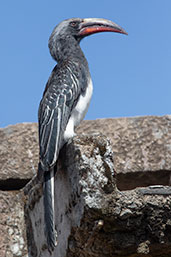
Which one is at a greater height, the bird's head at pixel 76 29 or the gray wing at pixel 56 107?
the bird's head at pixel 76 29

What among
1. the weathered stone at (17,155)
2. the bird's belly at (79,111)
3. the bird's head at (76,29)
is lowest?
the weathered stone at (17,155)

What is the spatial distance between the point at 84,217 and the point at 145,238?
31cm

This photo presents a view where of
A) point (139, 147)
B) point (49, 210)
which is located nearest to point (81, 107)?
point (139, 147)

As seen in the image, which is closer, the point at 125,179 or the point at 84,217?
the point at 84,217

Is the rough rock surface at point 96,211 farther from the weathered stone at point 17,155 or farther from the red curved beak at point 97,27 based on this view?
the red curved beak at point 97,27

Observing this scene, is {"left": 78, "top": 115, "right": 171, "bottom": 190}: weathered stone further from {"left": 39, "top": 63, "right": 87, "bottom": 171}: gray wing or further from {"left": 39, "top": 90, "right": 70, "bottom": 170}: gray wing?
{"left": 39, "top": 90, "right": 70, "bottom": 170}: gray wing

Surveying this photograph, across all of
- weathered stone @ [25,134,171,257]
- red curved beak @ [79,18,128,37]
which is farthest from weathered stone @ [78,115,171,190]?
weathered stone @ [25,134,171,257]

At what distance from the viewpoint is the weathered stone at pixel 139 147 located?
416 cm

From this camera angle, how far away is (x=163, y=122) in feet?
14.2

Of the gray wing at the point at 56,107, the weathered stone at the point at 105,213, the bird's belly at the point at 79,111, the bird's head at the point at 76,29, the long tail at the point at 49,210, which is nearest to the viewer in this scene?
the weathered stone at the point at 105,213

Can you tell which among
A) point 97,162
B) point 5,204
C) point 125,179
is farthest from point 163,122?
point 97,162

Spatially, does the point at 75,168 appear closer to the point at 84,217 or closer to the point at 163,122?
the point at 84,217

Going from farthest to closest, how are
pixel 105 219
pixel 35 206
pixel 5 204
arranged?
1. pixel 5 204
2. pixel 35 206
3. pixel 105 219

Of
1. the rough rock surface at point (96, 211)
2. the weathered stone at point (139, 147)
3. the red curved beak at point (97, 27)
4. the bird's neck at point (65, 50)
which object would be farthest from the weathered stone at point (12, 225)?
the red curved beak at point (97, 27)
